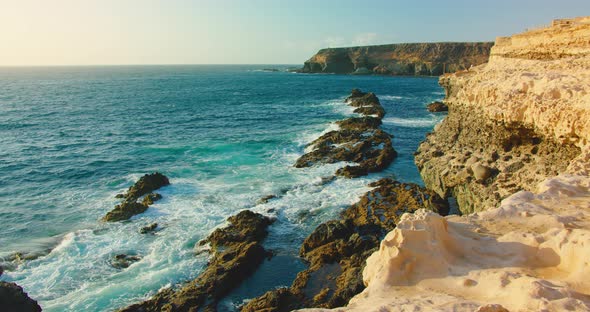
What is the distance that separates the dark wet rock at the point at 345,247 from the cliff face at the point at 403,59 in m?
109

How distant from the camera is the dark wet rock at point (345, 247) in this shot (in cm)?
1395

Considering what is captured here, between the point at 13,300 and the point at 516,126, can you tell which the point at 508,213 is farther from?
the point at 13,300

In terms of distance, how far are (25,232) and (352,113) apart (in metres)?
41.8

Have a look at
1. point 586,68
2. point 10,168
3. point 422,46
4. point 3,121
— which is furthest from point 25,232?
point 422,46

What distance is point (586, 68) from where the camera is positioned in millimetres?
17062

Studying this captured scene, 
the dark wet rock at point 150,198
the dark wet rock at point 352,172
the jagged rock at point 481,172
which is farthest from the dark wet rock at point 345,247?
the dark wet rock at point 150,198

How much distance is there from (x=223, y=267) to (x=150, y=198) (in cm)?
1015

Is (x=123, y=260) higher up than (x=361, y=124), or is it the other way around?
(x=361, y=124)

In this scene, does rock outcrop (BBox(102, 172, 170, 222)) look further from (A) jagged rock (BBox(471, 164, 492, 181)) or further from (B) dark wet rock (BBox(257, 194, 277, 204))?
(A) jagged rock (BBox(471, 164, 492, 181))

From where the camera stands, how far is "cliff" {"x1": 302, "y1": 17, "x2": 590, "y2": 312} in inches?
281

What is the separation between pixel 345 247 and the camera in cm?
1722

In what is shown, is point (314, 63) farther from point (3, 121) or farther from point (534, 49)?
point (534, 49)

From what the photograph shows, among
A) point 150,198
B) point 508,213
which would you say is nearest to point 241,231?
point 150,198

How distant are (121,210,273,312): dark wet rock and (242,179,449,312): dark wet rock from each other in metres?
1.73
